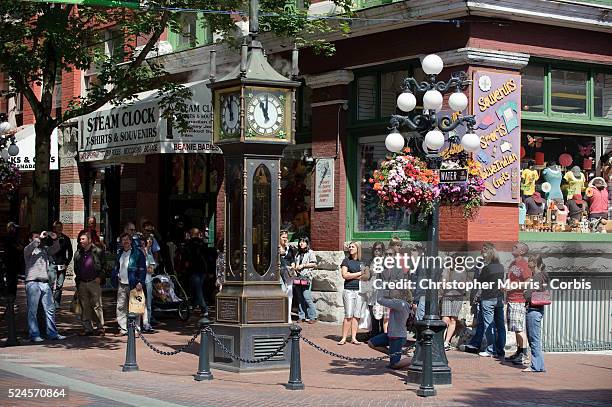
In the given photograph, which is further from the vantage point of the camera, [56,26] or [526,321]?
[56,26]

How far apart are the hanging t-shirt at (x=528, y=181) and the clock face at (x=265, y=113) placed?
6.31 meters

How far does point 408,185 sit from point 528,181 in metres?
6.43

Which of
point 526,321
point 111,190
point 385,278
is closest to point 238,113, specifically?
point 385,278

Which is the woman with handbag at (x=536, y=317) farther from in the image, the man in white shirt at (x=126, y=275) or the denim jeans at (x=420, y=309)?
the man in white shirt at (x=126, y=275)

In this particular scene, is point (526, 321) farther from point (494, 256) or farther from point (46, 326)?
point (46, 326)

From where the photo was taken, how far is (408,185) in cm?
1371

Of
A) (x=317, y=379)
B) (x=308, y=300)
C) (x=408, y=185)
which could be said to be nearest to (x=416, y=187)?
(x=408, y=185)

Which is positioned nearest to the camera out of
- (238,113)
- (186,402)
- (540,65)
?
(186,402)

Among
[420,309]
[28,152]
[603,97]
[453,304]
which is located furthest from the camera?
[28,152]

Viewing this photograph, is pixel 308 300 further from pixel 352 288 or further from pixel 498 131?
pixel 498 131

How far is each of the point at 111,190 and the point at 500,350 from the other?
16.1m

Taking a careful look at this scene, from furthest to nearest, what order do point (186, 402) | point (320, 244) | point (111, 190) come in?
point (111, 190) → point (320, 244) → point (186, 402)

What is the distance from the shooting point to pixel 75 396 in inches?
476

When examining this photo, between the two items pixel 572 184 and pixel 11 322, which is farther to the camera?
pixel 572 184
